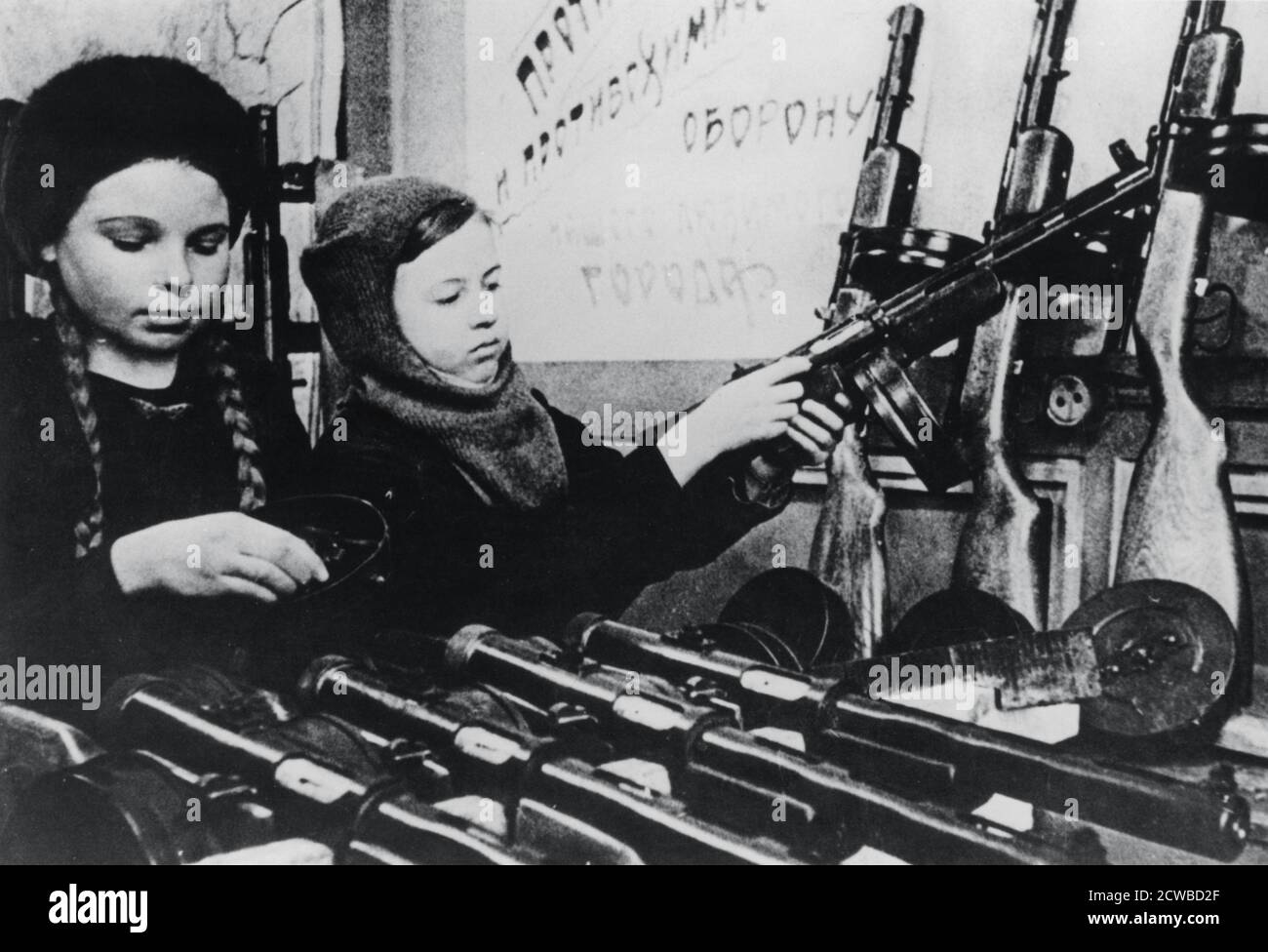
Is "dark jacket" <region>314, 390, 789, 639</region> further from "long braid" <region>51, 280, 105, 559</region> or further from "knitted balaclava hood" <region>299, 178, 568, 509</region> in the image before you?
"long braid" <region>51, 280, 105, 559</region>

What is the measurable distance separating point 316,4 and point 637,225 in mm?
771

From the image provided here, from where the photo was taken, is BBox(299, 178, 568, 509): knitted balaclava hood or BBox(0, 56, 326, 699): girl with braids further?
BBox(299, 178, 568, 509): knitted balaclava hood

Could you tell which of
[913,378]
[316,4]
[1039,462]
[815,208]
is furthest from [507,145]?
[1039,462]

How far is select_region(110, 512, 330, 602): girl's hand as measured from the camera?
198cm

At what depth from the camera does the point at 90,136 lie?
1.98 m

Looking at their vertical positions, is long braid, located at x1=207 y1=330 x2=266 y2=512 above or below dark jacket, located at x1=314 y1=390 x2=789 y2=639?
above

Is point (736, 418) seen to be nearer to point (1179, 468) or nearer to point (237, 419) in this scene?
point (1179, 468)

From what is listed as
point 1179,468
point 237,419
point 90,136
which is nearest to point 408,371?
point 237,419

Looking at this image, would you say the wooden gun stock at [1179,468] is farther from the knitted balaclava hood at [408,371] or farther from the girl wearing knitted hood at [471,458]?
the knitted balaclava hood at [408,371]

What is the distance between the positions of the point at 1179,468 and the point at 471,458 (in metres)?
1.17

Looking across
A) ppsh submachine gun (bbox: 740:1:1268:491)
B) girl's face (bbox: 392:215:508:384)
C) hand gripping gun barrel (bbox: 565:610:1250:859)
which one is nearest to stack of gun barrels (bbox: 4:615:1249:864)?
→ hand gripping gun barrel (bbox: 565:610:1250:859)

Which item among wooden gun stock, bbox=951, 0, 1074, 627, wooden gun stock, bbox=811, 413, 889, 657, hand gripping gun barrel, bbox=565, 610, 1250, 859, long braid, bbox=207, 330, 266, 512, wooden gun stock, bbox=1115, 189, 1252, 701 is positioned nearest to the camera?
hand gripping gun barrel, bbox=565, 610, 1250, 859

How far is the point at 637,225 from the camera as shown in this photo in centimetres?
208
